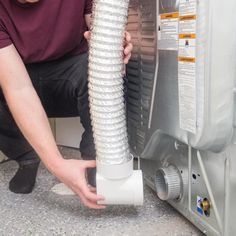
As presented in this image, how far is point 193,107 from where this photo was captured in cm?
61

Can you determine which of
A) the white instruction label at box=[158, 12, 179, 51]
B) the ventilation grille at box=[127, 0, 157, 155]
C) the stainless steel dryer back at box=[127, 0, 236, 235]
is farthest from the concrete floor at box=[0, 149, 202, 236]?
the white instruction label at box=[158, 12, 179, 51]

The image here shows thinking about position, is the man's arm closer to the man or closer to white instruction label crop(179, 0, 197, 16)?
the man

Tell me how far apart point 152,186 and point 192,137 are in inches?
12.7

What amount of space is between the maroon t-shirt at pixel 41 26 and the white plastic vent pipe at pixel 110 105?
0.62 ft

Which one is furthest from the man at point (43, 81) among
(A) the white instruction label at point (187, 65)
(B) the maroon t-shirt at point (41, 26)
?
(A) the white instruction label at point (187, 65)

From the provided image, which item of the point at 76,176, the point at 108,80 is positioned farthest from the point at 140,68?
the point at 76,176

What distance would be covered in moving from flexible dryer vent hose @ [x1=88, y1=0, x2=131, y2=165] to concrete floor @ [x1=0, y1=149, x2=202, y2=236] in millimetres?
157

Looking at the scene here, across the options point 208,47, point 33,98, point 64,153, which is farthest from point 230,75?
point 64,153

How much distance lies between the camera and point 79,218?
0.83 metres

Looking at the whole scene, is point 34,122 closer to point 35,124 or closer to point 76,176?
point 35,124

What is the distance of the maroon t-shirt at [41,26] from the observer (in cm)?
81

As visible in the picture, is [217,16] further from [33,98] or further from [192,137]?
[33,98]

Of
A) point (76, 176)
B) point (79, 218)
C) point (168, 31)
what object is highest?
point (168, 31)

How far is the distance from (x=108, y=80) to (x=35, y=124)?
0.17m
